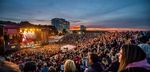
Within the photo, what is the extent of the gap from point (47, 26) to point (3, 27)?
7748 mm

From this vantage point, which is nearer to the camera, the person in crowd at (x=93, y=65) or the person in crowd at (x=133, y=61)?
the person in crowd at (x=133, y=61)

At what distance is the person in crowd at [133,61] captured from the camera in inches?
61.8

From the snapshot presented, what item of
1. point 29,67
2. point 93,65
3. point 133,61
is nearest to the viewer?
point 133,61

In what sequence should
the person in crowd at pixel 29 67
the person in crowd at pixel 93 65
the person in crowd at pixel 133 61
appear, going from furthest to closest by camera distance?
the person in crowd at pixel 93 65 → the person in crowd at pixel 29 67 → the person in crowd at pixel 133 61

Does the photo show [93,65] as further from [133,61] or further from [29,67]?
[133,61]

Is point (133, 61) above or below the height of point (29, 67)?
above

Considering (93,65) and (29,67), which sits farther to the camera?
(93,65)

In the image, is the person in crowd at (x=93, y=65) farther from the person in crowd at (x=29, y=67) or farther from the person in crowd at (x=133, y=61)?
the person in crowd at (x=133, y=61)

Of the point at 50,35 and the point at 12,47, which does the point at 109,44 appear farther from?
the point at 50,35

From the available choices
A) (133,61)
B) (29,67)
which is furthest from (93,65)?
(133,61)

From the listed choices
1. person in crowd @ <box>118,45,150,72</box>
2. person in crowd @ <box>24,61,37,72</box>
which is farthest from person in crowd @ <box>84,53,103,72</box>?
person in crowd @ <box>118,45,150,72</box>

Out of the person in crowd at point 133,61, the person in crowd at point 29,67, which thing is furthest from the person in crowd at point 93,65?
the person in crowd at point 133,61

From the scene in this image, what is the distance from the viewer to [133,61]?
1.59 m

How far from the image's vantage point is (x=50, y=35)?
21.1 metres
